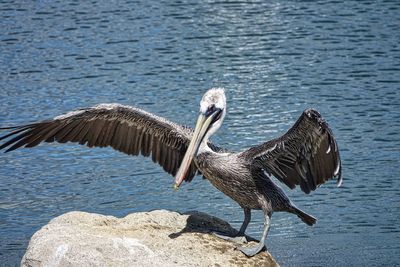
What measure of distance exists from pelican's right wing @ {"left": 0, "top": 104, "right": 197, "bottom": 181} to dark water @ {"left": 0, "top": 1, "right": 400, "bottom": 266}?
70.6 inches

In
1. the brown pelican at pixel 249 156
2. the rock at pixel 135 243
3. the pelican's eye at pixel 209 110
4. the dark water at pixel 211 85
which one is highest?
the pelican's eye at pixel 209 110

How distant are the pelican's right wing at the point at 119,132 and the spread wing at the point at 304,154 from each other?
3.07 ft

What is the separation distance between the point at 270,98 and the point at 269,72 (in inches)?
43.7

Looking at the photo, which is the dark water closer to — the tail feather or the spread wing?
the tail feather

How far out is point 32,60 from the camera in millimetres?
16375

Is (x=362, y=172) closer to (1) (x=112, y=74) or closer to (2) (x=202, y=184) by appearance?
(2) (x=202, y=184)

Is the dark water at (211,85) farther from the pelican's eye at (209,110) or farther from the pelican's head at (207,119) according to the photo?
the pelican's eye at (209,110)

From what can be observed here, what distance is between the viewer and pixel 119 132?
938 cm

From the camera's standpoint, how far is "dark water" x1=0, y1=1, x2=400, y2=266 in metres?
11.1

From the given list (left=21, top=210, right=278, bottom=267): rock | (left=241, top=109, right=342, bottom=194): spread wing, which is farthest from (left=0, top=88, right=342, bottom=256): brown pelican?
(left=21, top=210, right=278, bottom=267): rock

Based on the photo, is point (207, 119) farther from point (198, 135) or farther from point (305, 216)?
point (305, 216)

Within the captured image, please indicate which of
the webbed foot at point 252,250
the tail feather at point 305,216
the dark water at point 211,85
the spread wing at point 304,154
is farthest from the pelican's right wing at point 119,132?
the dark water at point 211,85

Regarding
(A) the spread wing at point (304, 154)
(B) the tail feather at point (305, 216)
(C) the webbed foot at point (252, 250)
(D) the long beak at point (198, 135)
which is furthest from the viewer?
(B) the tail feather at point (305, 216)

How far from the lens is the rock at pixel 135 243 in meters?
7.50
